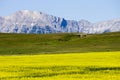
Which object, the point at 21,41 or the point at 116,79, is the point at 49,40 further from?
the point at 116,79

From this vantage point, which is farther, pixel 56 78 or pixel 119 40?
pixel 119 40

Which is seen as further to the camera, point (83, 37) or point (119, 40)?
point (83, 37)

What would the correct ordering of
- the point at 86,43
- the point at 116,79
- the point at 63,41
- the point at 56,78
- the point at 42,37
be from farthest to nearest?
the point at 42,37 < the point at 63,41 < the point at 86,43 < the point at 56,78 < the point at 116,79

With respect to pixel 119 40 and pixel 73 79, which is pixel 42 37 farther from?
pixel 73 79

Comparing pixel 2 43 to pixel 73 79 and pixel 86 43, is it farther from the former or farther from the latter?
pixel 73 79

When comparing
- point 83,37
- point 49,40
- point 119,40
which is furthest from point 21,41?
point 119,40

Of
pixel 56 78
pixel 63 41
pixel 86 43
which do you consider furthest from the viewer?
pixel 63 41

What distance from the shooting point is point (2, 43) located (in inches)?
5640

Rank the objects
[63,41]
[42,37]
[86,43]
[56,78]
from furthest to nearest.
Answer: [42,37] < [63,41] < [86,43] < [56,78]

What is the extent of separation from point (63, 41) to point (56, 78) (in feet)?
386

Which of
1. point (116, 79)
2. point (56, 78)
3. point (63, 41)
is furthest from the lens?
point (63, 41)

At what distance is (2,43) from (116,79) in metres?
118

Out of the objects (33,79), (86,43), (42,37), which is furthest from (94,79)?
(42,37)

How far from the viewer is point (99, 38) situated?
488 feet
